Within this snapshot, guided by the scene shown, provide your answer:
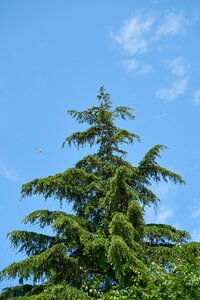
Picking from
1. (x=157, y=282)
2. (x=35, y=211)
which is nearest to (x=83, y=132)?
(x=35, y=211)

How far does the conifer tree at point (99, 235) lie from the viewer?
11133 millimetres

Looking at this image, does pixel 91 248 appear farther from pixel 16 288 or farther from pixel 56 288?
pixel 16 288

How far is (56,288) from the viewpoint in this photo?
1073 cm

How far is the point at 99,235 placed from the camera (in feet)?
39.5

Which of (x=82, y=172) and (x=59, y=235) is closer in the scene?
(x=59, y=235)

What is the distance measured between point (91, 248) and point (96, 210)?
2550 mm

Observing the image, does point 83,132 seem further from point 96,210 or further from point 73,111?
point 96,210

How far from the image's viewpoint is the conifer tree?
1113cm

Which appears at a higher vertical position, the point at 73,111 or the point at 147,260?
the point at 73,111

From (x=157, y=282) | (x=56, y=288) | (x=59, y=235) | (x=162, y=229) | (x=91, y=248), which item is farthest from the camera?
(x=162, y=229)

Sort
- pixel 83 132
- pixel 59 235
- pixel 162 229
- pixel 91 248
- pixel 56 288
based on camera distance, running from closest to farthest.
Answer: pixel 56 288
pixel 91 248
pixel 59 235
pixel 162 229
pixel 83 132

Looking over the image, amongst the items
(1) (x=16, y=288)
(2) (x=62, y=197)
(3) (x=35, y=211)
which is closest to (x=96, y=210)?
(2) (x=62, y=197)

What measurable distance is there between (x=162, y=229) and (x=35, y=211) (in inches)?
162

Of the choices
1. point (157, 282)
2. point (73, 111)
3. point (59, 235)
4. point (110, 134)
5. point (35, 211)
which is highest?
point (73, 111)
